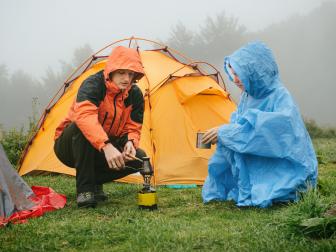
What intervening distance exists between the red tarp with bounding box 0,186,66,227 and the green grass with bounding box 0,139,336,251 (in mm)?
106

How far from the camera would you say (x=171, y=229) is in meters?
3.15

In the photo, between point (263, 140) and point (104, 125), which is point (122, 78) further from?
point (263, 140)

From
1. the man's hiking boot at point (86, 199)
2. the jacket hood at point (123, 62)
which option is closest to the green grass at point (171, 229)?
the man's hiking boot at point (86, 199)

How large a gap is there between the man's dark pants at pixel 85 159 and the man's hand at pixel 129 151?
17cm

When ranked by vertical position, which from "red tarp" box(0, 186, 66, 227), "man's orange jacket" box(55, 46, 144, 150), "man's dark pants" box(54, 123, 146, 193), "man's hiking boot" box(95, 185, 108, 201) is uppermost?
"man's orange jacket" box(55, 46, 144, 150)

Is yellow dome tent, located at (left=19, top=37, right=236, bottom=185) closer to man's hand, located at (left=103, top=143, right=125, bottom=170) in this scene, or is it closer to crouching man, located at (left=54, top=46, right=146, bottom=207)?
crouching man, located at (left=54, top=46, right=146, bottom=207)

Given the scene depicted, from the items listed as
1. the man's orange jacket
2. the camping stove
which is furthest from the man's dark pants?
the camping stove

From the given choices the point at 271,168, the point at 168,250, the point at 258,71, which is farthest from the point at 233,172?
the point at 168,250

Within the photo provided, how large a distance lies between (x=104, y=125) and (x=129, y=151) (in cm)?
42

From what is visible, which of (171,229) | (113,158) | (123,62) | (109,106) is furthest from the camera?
(109,106)

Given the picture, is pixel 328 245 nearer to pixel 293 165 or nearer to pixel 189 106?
pixel 293 165

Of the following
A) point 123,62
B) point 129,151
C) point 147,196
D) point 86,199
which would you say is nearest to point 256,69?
point 123,62

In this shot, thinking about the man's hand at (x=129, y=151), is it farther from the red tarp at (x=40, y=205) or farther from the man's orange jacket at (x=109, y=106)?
the red tarp at (x=40, y=205)

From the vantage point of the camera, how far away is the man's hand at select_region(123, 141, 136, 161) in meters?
3.98
